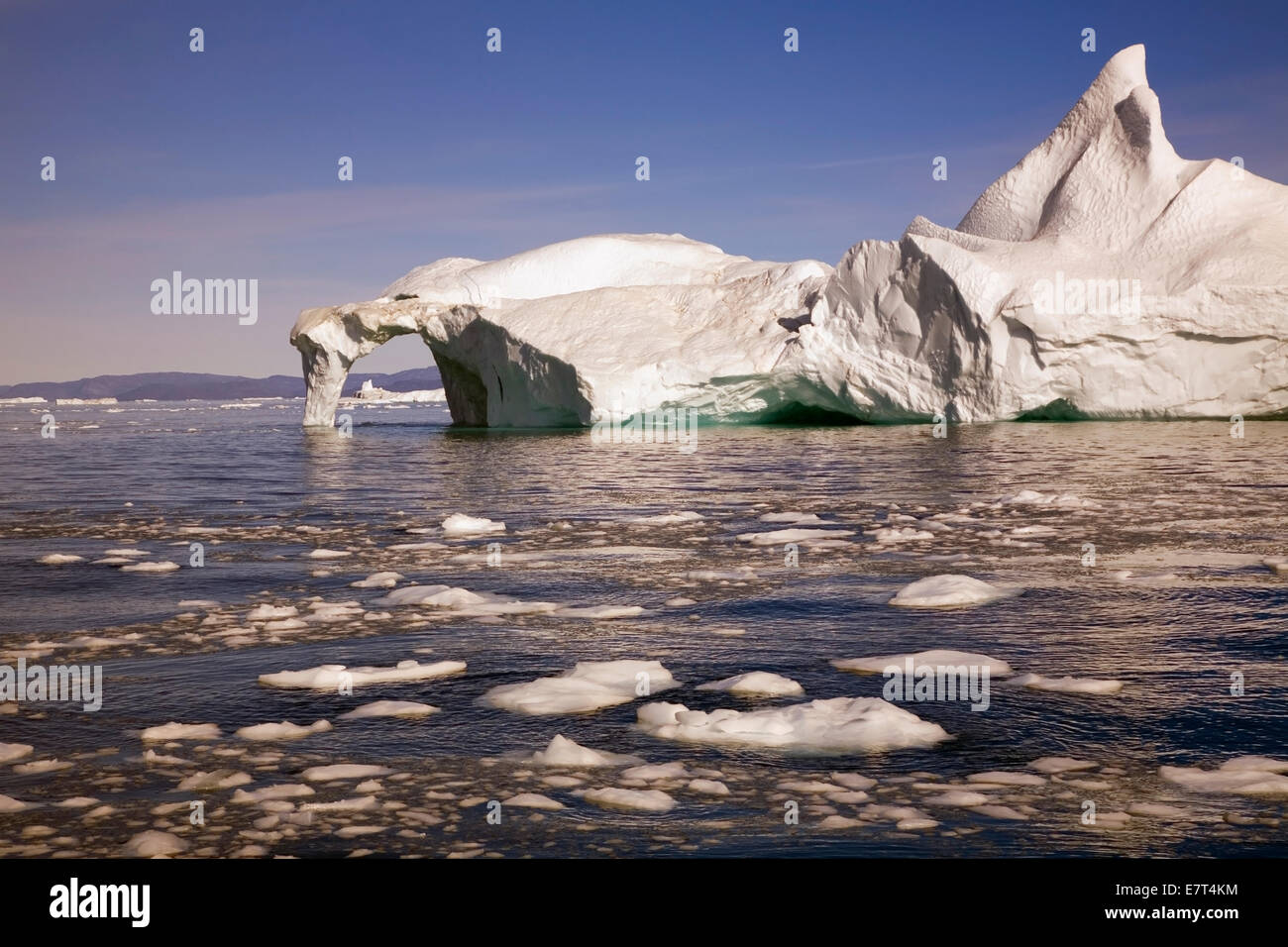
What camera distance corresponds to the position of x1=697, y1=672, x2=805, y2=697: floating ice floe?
171 inches

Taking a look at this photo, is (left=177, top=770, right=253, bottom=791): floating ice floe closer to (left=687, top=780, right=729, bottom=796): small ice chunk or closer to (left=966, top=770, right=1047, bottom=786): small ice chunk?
(left=687, top=780, right=729, bottom=796): small ice chunk

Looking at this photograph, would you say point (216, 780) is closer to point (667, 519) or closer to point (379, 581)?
point (379, 581)

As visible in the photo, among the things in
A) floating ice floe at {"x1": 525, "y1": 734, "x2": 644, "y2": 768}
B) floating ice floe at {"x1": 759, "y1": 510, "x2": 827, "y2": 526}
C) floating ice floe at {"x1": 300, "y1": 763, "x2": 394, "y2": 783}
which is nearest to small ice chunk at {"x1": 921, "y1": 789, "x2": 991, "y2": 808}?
floating ice floe at {"x1": 525, "y1": 734, "x2": 644, "y2": 768}

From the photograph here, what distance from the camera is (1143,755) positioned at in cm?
352

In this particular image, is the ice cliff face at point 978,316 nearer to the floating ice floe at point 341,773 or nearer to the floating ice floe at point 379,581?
the floating ice floe at point 379,581

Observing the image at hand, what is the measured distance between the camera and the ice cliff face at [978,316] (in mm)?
24172

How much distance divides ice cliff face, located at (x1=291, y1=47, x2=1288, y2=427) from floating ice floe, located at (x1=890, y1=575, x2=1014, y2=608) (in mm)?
18992

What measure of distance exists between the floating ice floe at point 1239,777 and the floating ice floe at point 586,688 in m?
1.84

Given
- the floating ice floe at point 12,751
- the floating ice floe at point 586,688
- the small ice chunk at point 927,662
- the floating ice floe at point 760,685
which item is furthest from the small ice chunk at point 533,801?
the small ice chunk at point 927,662

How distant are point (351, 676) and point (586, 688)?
0.96 metres

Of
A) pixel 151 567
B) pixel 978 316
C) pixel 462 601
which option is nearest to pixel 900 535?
pixel 462 601
